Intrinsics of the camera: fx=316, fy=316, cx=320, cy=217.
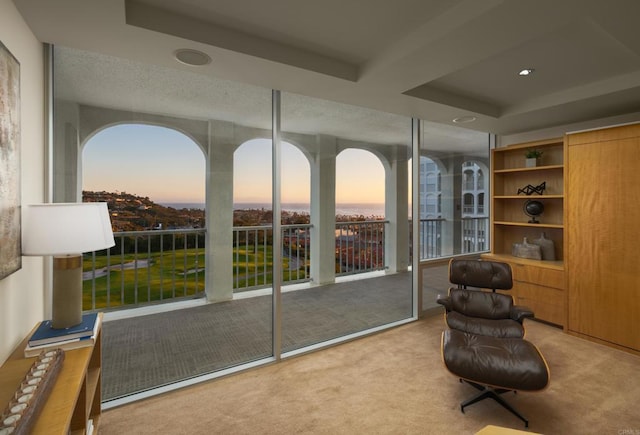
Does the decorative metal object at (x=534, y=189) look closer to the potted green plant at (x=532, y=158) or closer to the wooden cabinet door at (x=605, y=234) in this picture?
the potted green plant at (x=532, y=158)

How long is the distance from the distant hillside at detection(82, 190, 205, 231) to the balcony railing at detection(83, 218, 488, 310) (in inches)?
2.0

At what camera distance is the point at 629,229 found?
2.97 meters

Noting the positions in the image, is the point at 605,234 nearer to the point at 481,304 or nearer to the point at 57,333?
the point at 481,304

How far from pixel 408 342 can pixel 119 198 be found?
9.47 ft

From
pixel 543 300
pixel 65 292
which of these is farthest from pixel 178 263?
pixel 543 300

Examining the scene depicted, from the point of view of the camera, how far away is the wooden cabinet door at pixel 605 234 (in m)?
2.94

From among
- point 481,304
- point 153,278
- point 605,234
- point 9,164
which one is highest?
point 9,164

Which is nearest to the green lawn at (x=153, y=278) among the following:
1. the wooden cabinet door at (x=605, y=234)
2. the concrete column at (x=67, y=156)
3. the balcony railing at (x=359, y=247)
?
the concrete column at (x=67, y=156)

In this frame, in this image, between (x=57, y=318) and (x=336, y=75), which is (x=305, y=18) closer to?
(x=336, y=75)

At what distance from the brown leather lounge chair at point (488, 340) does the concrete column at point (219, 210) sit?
1793 millimetres

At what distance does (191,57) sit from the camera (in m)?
2.10

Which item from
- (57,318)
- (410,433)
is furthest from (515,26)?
(57,318)

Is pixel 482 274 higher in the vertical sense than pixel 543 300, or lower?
higher

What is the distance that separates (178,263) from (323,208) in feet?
4.61
